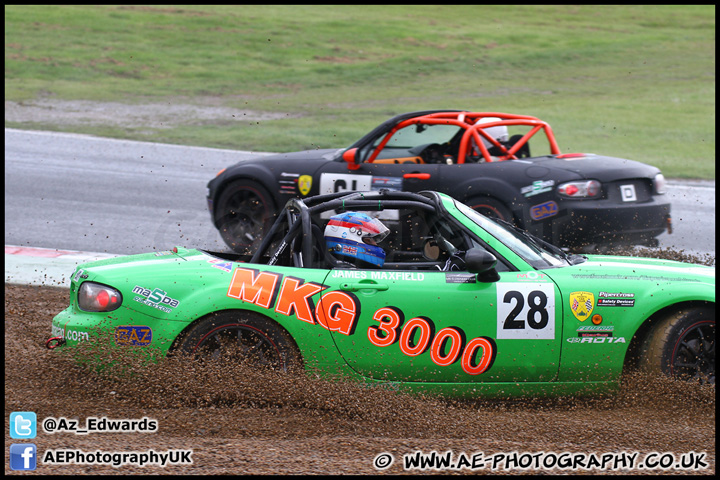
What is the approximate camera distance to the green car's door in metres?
4.80

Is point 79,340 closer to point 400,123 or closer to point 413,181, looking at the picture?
point 413,181

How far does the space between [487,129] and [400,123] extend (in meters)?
1.12

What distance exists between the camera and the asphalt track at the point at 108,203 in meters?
9.29

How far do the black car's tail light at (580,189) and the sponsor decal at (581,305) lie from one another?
3442mm

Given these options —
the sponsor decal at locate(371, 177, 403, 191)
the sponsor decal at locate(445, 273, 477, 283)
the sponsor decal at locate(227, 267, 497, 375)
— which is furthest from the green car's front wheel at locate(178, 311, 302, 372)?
the sponsor decal at locate(371, 177, 403, 191)

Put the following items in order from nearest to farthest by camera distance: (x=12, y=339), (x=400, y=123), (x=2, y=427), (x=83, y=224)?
(x=2, y=427) < (x=12, y=339) < (x=400, y=123) < (x=83, y=224)

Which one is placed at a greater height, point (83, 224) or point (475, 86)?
point (475, 86)

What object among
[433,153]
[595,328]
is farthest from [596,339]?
[433,153]

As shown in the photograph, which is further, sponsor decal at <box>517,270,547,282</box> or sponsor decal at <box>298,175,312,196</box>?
sponsor decal at <box>298,175,312,196</box>

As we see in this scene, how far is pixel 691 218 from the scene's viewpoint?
37.7 feet

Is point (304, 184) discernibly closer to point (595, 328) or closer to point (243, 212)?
point (243, 212)

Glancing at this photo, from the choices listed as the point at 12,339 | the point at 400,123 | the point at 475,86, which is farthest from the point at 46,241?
the point at 475,86

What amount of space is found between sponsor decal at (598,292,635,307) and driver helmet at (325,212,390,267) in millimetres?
1366

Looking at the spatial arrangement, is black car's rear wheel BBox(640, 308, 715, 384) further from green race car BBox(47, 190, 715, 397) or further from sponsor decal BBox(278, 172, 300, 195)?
sponsor decal BBox(278, 172, 300, 195)
